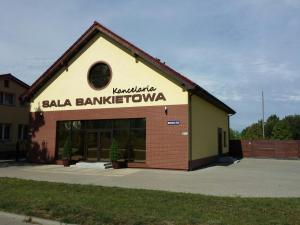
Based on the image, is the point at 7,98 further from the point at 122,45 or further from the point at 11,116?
the point at 122,45

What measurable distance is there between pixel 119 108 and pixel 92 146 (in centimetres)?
316

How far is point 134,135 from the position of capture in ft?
78.5

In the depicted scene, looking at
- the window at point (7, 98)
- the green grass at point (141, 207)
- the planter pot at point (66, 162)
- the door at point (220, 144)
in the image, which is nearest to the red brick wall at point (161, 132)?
the planter pot at point (66, 162)

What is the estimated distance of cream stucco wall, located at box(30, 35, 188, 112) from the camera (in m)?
23.0

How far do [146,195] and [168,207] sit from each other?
1.94 m

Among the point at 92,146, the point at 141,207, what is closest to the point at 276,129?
the point at 92,146

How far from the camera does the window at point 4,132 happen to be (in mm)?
33469

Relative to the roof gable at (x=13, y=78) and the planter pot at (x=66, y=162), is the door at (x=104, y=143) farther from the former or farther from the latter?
the roof gable at (x=13, y=78)

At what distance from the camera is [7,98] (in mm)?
34844

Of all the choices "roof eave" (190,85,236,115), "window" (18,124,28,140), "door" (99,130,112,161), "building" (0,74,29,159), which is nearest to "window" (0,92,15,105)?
"building" (0,74,29,159)

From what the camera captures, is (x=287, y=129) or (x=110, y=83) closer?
(x=110, y=83)

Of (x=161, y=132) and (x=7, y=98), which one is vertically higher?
(x=7, y=98)

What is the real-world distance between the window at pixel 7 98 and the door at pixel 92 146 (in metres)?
11.9

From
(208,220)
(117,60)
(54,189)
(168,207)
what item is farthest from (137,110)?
(208,220)
